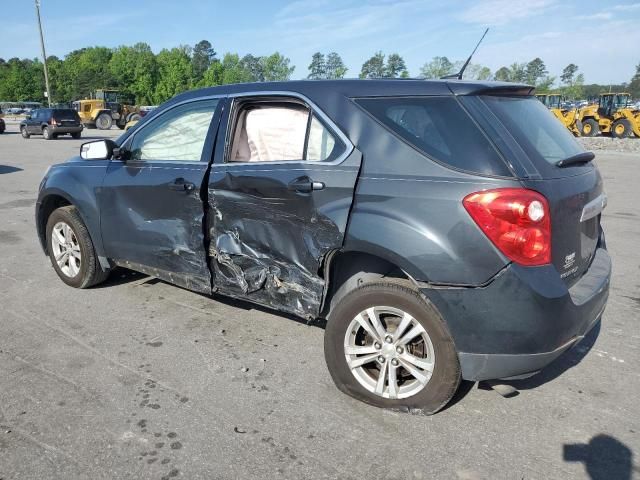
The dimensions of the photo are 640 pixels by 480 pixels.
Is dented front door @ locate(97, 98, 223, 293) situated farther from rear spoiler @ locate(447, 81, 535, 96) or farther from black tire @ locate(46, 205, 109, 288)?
rear spoiler @ locate(447, 81, 535, 96)

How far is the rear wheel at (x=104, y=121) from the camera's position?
36281 mm

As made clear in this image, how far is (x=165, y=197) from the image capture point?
3.82 metres

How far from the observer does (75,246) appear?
4695mm

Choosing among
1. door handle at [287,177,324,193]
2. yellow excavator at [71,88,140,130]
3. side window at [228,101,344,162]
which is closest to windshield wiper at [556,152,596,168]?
side window at [228,101,344,162]

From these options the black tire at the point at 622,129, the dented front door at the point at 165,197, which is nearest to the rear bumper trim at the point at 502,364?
the dented front door at the point at 165,197

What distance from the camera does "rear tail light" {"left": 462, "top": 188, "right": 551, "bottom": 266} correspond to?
249 cm

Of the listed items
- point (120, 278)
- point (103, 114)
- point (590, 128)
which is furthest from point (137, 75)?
point (120, 278)

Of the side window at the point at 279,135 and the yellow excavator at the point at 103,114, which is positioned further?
the yellow excavator at the point at 103,114

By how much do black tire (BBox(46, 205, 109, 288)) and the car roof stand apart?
210cm

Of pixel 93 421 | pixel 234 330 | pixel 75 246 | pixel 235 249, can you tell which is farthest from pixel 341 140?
pixel 75 246

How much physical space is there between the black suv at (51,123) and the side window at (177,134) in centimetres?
2661

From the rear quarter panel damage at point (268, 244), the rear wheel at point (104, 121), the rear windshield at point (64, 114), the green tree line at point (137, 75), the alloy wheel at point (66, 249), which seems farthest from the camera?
the green tree line at point (137, 75)

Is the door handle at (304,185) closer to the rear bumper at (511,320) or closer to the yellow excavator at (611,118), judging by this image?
the rear bumper at (511,320)

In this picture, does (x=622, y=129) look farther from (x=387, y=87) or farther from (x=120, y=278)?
(x=387, y=87)
